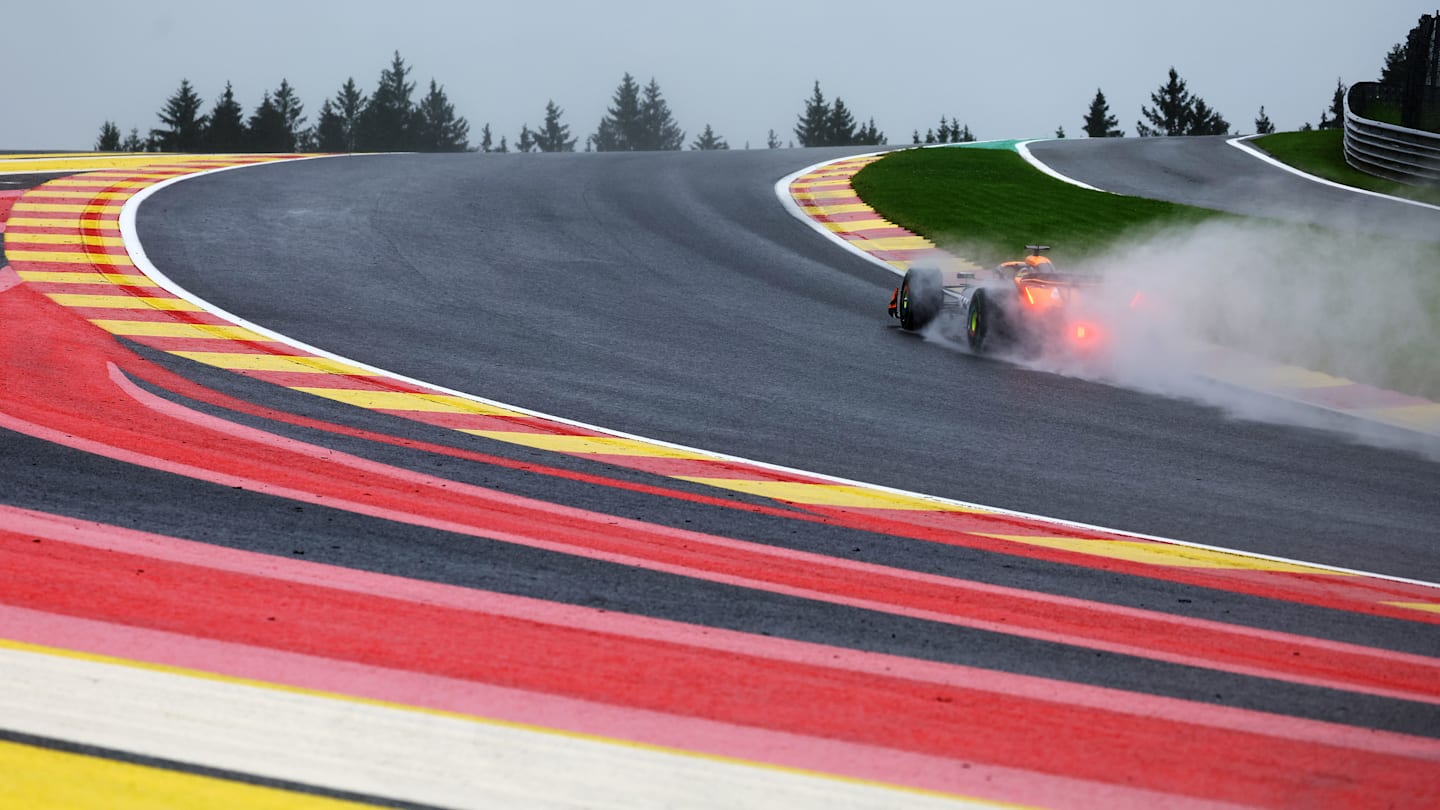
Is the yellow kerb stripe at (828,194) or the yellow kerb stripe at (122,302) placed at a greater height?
the yellow kerb stripe at (828,194)

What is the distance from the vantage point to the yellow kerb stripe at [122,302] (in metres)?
10.9

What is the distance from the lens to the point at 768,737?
3.80m

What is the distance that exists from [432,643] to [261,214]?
13090mm

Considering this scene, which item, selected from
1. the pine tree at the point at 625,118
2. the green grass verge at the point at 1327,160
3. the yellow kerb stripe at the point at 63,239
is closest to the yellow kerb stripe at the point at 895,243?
the yellow kerb stripe at the point at 63,239

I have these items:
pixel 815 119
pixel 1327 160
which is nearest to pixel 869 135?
pixel 815 119

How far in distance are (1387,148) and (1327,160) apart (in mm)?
2510

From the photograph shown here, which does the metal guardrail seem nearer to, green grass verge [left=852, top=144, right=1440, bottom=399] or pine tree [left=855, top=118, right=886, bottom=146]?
green grass verge [left=852, top=144, right=1440, bottom=399]

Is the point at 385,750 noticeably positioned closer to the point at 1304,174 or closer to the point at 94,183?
the point at 94,183

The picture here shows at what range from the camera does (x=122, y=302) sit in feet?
36.5

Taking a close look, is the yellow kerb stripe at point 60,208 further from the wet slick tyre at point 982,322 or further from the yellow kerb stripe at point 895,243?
the wet slick tyre at point 982,322

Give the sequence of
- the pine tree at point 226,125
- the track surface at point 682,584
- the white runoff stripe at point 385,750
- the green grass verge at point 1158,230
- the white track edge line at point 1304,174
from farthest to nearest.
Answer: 1. the pine tree at point 226,125
2. the white track edge line at point 1304,174
3. the green grass verge at point 1158,230
4. the track surface at point 682,584
5. the white runoff stripe at point 385,750

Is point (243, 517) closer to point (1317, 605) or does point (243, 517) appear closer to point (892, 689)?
point (892, 689)

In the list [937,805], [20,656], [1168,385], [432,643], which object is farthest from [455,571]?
[1168,385]

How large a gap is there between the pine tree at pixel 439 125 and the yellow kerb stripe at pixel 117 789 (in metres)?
102
